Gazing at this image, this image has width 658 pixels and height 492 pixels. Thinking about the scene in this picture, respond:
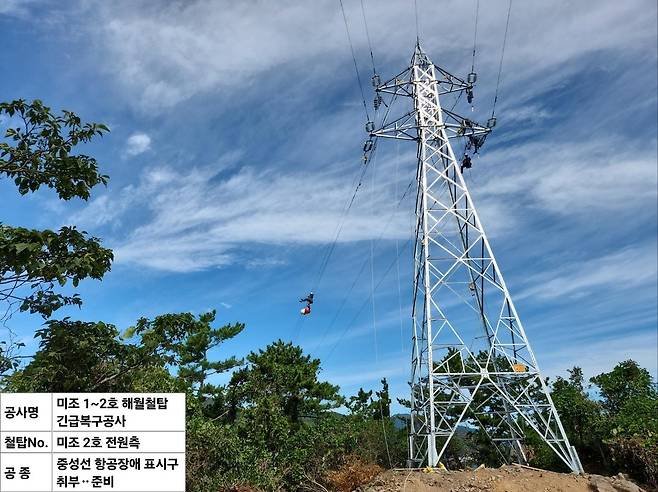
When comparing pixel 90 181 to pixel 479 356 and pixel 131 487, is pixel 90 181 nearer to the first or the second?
pixel 131 487

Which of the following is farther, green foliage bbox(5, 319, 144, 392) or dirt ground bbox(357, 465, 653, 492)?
dirt ground bbox(357, 465, 653, 492)

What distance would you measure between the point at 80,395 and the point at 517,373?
12.1 metres

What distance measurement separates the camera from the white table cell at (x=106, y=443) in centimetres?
631

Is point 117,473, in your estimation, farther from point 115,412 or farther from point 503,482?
point 503,482

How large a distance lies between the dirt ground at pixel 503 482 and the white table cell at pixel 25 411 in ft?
28.2

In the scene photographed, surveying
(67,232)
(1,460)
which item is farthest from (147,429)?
(67,232)

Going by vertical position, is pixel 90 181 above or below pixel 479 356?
above

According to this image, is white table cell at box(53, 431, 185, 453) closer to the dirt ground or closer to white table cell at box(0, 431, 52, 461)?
white table cell at box(0, 431, 52, 461)

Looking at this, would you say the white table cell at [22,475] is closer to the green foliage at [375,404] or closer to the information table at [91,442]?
the information table at [91,442]

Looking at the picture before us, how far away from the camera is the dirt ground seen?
11609 millimetres

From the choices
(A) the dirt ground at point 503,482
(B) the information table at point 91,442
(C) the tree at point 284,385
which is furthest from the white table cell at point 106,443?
(C) the tree at point 284,385

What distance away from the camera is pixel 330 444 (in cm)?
1905

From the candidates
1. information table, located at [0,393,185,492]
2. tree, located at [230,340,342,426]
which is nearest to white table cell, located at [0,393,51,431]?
information table, located at [0,393,185,492]

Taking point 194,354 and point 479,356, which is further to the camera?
point 194,354
